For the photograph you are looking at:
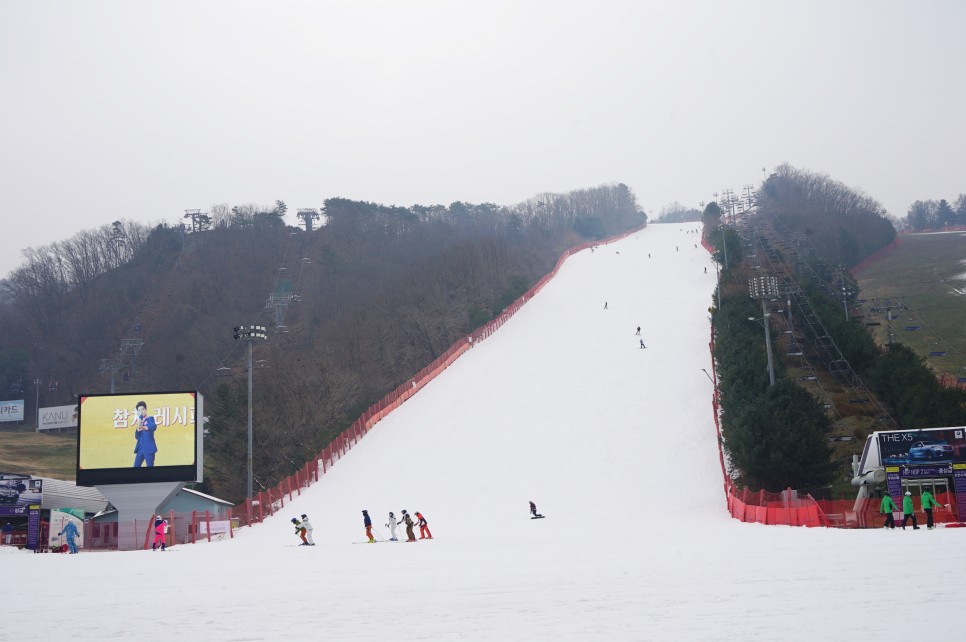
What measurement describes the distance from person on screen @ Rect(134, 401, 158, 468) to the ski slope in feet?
15.0

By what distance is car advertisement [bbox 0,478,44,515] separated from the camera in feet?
101

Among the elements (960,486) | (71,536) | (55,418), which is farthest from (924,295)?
(55,418)

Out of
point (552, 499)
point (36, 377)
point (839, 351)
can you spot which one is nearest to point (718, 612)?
point (552, 499)

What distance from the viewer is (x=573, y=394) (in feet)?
144

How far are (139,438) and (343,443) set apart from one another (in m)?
11.8

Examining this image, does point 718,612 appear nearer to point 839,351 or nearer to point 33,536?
point 33,536

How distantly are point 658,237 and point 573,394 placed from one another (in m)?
64.4

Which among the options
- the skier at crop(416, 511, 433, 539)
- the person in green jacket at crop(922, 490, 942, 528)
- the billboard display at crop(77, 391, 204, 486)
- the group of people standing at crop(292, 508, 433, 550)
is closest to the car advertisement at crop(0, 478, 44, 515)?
the billboard display at crop(77, 391, 204, 486)

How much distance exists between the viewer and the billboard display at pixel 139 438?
3084 centimetres

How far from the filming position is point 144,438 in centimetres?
3127

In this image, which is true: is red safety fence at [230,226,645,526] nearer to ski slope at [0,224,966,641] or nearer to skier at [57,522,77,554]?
ski slope at [0,224,966,641]

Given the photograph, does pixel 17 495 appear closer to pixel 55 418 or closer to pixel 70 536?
pixel 70 536

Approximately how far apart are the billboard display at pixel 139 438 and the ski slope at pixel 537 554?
3.84 meters

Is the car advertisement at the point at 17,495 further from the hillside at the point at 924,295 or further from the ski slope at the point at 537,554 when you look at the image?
the hillside at the point at 924,295
